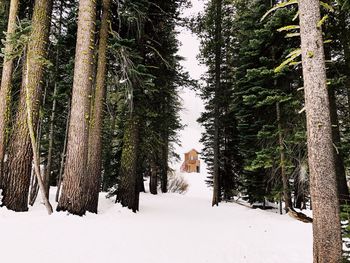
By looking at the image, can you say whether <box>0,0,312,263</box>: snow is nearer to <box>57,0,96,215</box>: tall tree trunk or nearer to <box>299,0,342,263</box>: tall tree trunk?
<box>57,0,96,215</box>: tall tree trunk

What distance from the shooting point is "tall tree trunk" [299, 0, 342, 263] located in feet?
9.55

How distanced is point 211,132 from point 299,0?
14.5 metres

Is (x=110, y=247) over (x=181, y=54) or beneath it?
beneath

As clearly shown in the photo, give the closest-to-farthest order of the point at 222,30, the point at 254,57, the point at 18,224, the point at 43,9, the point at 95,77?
1. the point at 18,224
2. the point at 43,9
3. the point at 95,77
4. the point at 254,57
5. the point at 222,30

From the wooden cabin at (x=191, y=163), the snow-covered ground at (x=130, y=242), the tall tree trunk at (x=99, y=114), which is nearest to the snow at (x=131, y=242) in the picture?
the snow-covered ground at (x=130, y=242)

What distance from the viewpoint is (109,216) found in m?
6.32

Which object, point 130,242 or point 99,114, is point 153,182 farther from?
point 130,242

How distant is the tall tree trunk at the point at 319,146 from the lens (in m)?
2.91

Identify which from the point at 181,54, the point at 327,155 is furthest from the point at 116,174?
the point at 181,54

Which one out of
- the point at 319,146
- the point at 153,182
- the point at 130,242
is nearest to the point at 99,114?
the point at 130,242

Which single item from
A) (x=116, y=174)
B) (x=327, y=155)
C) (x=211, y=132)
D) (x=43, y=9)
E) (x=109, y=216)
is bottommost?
(x=109, y=216)

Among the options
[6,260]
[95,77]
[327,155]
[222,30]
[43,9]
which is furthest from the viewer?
[222,30]

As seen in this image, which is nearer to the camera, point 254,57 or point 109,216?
point 109,216

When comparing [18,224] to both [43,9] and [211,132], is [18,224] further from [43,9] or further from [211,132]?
[211,132]
